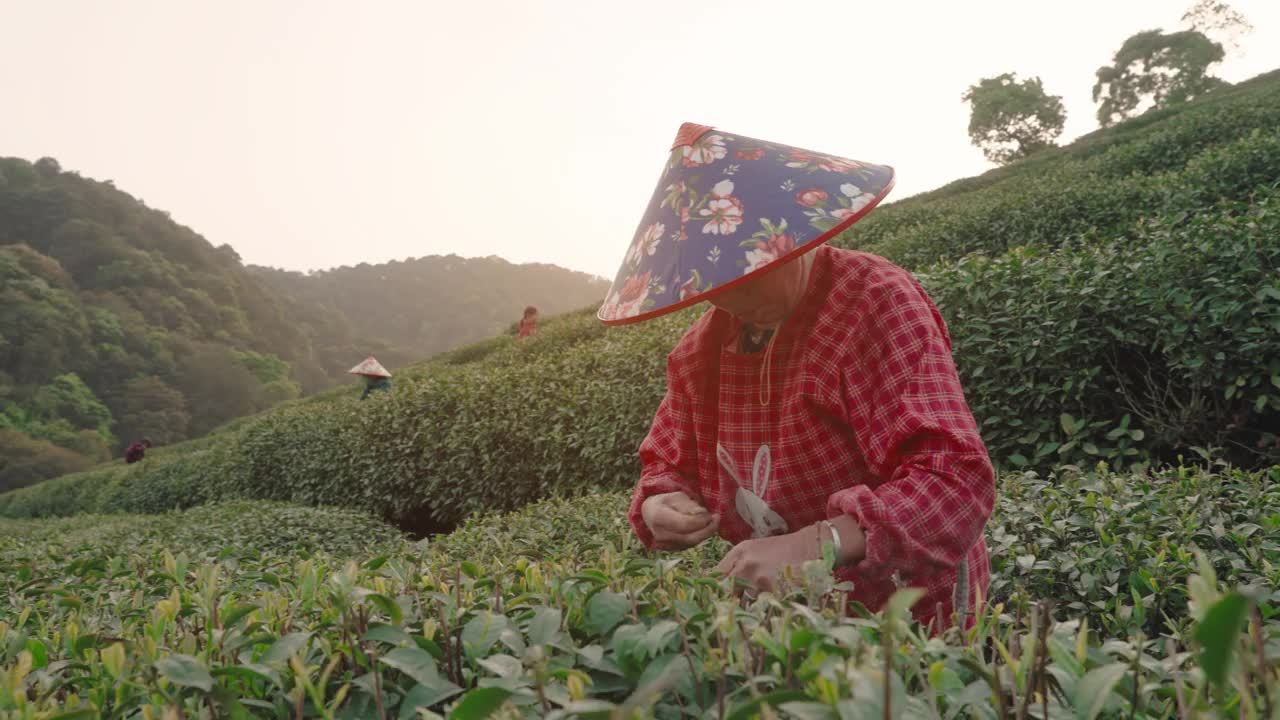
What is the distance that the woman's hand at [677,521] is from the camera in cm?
180

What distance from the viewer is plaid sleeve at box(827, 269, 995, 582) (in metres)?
1.44

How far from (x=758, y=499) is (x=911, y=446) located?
0.43 m

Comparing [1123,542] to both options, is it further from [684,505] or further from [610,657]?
[610,657]

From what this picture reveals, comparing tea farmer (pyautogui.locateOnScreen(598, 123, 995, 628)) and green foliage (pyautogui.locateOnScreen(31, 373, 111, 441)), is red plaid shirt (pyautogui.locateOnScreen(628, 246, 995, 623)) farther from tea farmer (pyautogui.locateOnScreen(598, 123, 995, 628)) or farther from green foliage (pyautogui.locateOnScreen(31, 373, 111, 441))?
green foliage (pyautogui.locateOnScreen(31, 373, 111, 441))

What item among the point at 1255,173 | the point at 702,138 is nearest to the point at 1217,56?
the point at 1255,173

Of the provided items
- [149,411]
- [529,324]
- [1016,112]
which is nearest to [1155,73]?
[1016,112]

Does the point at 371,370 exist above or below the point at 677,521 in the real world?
above

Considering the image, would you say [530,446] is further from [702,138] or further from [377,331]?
[377,331]

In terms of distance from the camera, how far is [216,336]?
50250 millimetres

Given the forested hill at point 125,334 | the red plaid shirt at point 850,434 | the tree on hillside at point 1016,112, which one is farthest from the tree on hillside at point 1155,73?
the red plaid shirt at point 850,434

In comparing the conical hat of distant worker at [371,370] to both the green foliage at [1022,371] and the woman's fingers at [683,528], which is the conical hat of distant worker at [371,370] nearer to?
the green foliage at [1022,371]

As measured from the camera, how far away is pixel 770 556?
4.89 ft

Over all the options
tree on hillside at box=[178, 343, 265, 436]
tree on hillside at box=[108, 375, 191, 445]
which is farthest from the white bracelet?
tree on hillside at box=[178, 343, 265, 436]

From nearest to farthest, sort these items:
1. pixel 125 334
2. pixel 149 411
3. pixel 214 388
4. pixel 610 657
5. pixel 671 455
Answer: pixel 610 657, pixel 671 455, pixel 149 411, pixel 125 334, pixel 214 388
